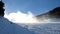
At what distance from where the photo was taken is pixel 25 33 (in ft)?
42.6

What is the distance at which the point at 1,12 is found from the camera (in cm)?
2481

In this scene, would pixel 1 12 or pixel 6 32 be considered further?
pixel 1 12

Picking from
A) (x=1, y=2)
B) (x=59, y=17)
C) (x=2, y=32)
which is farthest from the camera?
(x=59, y=17)

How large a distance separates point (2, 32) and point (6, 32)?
32 centimetres

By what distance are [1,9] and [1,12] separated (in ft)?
1.54

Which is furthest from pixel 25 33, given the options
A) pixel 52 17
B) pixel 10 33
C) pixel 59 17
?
pixel 52 17

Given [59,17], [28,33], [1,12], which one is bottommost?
[28,33]

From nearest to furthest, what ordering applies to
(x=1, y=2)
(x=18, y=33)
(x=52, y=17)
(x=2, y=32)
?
(x=2, y=32), (x=18, y=33), (x=1, y=2), (x=52, y=17)

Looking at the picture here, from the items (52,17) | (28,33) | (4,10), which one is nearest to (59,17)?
(52,17)

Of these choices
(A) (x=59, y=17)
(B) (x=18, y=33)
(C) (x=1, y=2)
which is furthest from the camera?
(A) (x=59, y=17)

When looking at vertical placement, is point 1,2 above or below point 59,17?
below

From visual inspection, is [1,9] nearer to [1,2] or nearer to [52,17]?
[1,2]

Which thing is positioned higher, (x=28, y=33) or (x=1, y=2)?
(x=1, y=2)

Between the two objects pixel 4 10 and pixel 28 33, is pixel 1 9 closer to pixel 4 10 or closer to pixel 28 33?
pixel 4 10
